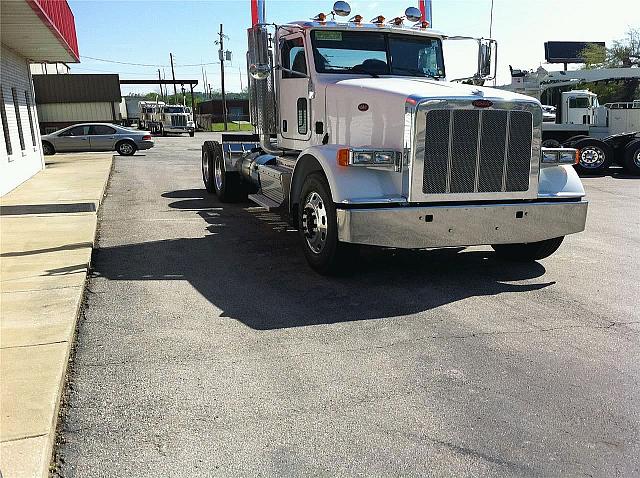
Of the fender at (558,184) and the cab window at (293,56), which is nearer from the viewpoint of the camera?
the fender at (558,184)

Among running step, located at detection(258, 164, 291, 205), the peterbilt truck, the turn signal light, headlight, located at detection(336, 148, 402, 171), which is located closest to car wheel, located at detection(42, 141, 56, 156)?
running step, located at detection(258, 164, 291, 205)

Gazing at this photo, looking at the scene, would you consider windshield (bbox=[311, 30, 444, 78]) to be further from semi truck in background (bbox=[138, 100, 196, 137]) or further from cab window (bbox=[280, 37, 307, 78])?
semi truck in background (bbox=[138, 100, 196, 137])

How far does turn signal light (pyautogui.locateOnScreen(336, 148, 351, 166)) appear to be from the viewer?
5719 mm

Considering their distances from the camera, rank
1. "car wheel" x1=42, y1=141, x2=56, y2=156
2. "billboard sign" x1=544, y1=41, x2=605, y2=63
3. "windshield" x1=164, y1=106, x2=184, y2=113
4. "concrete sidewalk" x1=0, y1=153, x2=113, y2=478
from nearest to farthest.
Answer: "concrete sidewalk" x1=0, y1=153, x2=113, y2=478
"car wheel" x1=42, y1=141, x2=56, y2=156
"windshield" x1=164, y1=106, x2=184, y2=113
"billboard sign" x1=544, y1=41, x2=605, y2=63

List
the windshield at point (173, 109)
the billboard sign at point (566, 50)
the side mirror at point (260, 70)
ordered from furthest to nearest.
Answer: the billboard sign at point (566, 50), the windshield at point (173, 109), the side mirror at point (260, 70)

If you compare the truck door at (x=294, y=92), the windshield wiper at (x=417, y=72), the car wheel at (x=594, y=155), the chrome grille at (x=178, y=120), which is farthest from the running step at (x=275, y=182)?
the chrome grille at (x=178, y=120)

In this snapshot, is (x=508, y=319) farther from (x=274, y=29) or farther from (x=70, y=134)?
(x=70, y=134)

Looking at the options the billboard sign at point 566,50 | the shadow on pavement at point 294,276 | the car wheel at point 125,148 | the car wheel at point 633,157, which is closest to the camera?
the shadow on pavement at point 294,276

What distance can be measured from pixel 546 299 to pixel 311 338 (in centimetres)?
239

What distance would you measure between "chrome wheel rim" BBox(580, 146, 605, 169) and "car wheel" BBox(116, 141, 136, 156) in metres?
17.7

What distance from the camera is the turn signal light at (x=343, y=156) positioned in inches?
225

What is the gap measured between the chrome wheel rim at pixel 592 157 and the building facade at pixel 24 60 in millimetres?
14656

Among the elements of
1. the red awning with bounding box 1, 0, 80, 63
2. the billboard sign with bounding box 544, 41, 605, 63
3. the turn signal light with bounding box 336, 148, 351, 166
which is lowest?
the turn signal light with bounding box 336, 148, 351, 166

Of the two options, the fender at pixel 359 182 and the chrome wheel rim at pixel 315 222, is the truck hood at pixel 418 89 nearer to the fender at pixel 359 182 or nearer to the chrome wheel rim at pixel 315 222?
the fender at pixel 359 182
